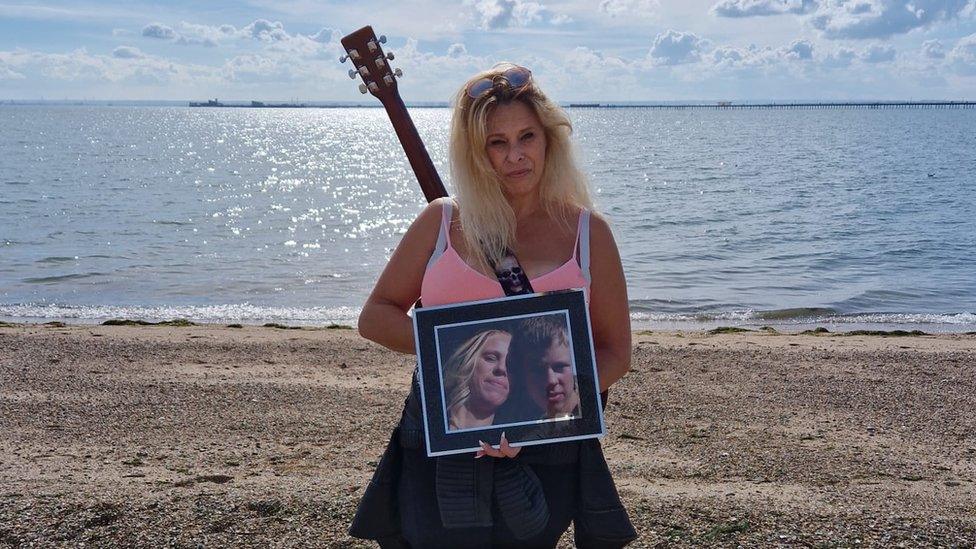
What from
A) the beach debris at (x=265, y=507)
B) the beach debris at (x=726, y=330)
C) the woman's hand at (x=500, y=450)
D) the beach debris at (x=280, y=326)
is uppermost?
the woman's hand at (x=500, y=450)

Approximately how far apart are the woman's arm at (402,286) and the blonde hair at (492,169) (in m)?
0.11

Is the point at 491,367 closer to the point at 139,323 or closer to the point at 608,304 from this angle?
the point at 608,304

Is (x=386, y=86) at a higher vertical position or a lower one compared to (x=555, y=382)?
higher

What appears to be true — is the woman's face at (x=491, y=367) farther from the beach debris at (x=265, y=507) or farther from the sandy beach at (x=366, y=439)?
Result: the beach debris at (x=265, y=507)

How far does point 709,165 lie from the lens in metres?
60.3

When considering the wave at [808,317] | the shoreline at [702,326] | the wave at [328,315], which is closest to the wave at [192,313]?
the wave at [328,315]

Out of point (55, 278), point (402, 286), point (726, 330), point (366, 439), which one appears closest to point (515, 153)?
point (402, 286)

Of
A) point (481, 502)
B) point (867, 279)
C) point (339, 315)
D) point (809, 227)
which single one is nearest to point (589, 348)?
point (481, 502)

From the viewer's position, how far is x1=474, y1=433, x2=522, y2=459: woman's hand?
2541mm

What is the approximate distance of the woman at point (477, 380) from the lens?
254 cm

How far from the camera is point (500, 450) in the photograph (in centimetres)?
257

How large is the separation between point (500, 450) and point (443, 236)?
61 cm

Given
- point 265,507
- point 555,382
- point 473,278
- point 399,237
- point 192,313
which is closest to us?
point 555,382

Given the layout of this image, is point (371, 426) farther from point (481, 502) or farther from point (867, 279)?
point (867, 279)
